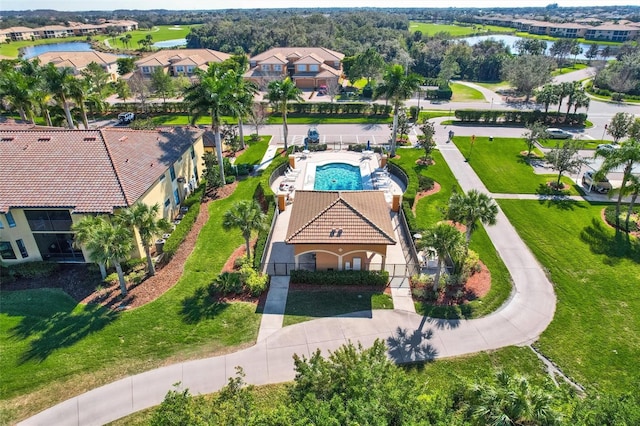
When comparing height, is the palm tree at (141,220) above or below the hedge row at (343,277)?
above

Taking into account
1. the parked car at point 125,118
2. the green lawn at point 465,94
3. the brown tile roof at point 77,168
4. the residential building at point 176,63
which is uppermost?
the residential building at point 176,63

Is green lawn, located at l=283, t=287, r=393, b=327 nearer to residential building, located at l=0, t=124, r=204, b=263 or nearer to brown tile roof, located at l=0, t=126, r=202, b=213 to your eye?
residential building, located at l=0, t=124, r=204, b=263

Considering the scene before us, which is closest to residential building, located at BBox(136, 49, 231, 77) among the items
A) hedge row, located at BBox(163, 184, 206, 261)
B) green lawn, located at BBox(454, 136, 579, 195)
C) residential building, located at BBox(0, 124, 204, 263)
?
hedge row, located at BBox(163, 184, 206, 261)

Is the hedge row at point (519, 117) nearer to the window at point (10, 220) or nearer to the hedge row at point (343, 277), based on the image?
the hedge row at point (343, 277)

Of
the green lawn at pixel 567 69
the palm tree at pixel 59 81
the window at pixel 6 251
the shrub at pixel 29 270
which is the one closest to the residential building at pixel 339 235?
the shrub at pixel 29 270

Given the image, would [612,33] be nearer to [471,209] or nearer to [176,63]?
[176,63]

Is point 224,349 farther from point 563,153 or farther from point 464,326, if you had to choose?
point 563,153

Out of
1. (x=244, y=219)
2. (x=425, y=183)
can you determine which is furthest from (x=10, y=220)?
(x=425, y=183)
